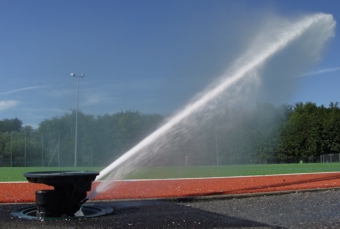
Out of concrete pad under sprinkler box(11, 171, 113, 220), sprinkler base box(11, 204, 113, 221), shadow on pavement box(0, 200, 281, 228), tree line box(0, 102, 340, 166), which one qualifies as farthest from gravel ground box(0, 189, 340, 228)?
tree line box(0, 102, 340, 166)

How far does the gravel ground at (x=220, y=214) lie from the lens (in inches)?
→ 289

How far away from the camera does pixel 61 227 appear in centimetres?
711

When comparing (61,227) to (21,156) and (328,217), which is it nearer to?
(328,217)

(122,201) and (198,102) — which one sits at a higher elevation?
(198,102)

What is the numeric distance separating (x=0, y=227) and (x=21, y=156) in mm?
75825

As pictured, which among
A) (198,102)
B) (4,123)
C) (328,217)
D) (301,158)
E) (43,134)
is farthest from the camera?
(4,123)

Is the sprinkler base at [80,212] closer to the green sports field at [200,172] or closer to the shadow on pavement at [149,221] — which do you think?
the shadow on pavement at [149,221]

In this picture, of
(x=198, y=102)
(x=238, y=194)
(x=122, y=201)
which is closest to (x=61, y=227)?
(x=122, y=201)

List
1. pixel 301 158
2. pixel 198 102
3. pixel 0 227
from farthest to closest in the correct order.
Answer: pixel 301 158 < pixel 198 102 < pixel 0 227

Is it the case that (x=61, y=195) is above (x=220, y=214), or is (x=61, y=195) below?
above

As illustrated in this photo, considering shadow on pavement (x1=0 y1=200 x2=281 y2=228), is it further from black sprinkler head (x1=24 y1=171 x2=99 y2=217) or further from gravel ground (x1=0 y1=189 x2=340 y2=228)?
black sprinkler head (x1=24 y1=171 x2=99 y2=217)

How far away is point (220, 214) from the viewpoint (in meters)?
8.70

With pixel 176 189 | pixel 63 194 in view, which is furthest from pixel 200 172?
pixel 63 194

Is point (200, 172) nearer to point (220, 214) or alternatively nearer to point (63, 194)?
point (220, 214)
